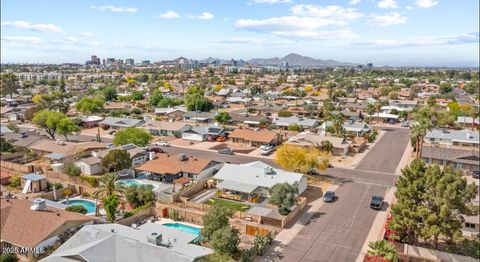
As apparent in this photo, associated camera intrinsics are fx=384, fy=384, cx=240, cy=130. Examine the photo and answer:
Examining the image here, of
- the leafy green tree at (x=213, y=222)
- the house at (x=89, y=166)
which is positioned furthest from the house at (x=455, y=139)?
the house at (x=89, y=166)

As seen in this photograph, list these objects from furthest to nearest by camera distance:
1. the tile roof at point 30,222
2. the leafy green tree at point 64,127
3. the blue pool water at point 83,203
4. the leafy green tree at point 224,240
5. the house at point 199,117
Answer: the house at point 199,117 → the leafy green tree at point 64,127 → the blue pool water at point 83,203 → the tile roof at point 30,222 → the leafy green tree at point 224,240

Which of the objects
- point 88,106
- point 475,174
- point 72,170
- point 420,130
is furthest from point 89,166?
point 88,106

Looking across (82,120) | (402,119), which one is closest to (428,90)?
(402,119)

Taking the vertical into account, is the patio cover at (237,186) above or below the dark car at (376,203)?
above

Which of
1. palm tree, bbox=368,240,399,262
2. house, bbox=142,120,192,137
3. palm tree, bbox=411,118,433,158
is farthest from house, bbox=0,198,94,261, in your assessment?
palm tree, bbox=411,118,433,158

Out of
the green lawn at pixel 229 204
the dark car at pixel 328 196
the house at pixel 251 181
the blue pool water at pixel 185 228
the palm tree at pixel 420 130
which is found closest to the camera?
the blue pool water at pixel 185 228

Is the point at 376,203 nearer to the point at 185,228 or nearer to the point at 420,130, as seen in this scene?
the point at 185,228

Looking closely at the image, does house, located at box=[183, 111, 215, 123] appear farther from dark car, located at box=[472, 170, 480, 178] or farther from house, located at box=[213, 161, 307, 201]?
dark car, located at box=[472, 170, 480, 178]

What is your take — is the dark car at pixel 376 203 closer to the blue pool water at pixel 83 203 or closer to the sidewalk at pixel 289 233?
the sidewalk at pixel 289 233
